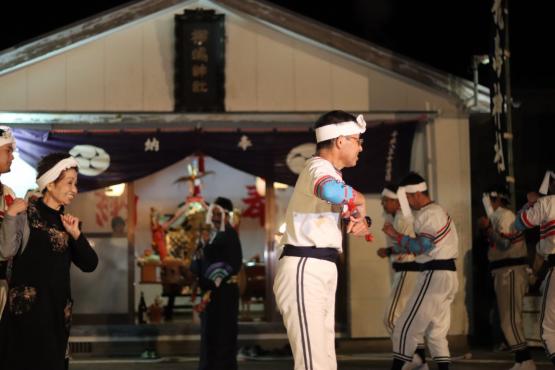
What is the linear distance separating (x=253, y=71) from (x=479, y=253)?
15.0 feet

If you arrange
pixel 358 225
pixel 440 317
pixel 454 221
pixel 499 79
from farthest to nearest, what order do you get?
1. pixel 454 221
2. pixel 499 79
3. pixel 440 317
4. pixel 358 225

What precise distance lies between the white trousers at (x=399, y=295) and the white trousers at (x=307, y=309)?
503 cm

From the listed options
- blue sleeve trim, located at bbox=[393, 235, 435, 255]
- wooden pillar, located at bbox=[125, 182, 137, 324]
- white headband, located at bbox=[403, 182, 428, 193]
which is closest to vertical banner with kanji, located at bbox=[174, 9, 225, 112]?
wooden pillar, located at bbox=[125, 182, 137, 324]

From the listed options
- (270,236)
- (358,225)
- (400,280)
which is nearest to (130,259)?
(270,236)

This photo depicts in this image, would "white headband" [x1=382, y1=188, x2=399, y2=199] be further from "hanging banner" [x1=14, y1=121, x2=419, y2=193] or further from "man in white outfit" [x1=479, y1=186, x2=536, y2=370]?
"hanging banner" [x1=14, y1=121, x2=419, y2=193]

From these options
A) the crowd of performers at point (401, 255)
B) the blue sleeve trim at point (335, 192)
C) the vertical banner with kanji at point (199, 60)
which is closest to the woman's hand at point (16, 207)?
the crowd of performers at point (401, 255)

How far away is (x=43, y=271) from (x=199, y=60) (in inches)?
295

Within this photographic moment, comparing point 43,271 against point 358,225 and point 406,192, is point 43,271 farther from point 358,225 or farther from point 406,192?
point 406,192

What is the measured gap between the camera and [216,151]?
12992 millimetres

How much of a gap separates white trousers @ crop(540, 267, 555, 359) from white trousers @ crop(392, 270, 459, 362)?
1.06 m

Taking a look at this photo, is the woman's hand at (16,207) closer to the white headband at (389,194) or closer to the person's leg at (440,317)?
the person's leg at (440,317)

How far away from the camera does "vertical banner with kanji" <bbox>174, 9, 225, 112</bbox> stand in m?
13.1

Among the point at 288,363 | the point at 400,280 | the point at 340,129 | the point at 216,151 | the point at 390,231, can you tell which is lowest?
the point at 288,363

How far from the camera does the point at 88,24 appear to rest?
12.8 meters
